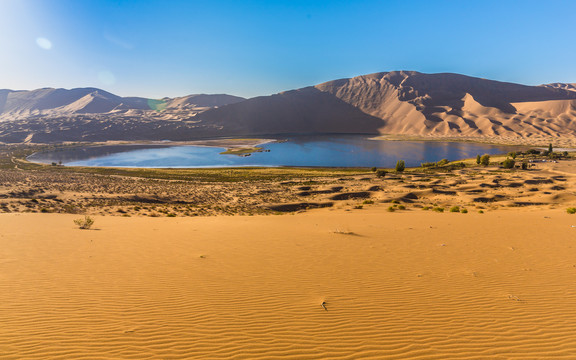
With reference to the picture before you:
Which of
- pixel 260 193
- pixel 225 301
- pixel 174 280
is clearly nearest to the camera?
pixel 225 301

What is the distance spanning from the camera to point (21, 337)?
15.8 feet

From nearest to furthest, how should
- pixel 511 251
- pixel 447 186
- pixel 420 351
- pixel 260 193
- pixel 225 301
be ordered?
pixel 420 351
pixel 225 301
pixel 511 251
pixel 260 193
pixel 447 186

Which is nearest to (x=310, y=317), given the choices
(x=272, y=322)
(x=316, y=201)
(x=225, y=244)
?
(x=272, y=322)

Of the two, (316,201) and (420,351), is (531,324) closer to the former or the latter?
(420,351)

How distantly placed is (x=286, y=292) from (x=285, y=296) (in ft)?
0.72

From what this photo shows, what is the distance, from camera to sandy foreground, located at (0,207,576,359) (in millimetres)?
4699

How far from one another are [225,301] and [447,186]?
112ft

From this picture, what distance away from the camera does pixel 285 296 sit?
655 cm

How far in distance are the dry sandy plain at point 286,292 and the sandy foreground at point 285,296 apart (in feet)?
0.10

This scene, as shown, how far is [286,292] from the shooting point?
6.77 m

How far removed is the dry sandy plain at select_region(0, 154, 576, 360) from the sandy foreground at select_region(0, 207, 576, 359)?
0.10 feet

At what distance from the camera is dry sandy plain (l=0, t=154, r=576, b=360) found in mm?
4715

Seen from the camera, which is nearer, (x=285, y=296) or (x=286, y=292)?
(x=285, y=296)

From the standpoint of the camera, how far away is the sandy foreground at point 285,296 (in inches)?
185
